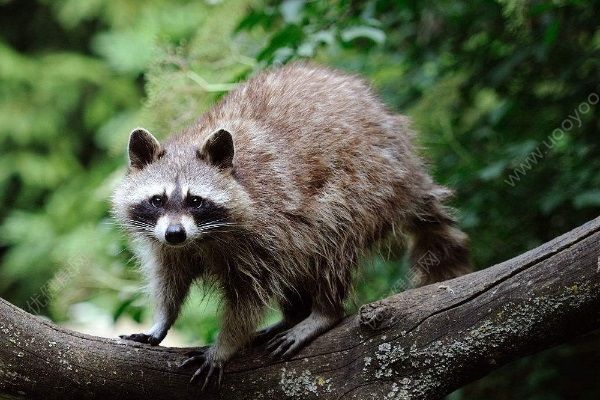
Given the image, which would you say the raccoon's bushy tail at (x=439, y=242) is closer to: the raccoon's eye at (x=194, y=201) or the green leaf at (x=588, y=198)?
the green leaf at (x=588, y=198)

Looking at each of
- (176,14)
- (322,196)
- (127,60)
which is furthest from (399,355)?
(176,14)

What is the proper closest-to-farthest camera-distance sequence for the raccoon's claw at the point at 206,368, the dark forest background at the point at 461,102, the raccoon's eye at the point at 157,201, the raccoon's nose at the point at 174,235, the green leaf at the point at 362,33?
the raccoon's nose at the point at 174,235 → the raccoon's claw at the point at 206,368 → the raccoon's eye at the point at 157,201 → the green leaf at the point at 362,33 → the dark forest background at the point at 461,102

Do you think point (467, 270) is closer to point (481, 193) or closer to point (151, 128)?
point (481, 193)

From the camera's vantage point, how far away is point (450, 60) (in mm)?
6145

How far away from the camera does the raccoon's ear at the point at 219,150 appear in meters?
4.30

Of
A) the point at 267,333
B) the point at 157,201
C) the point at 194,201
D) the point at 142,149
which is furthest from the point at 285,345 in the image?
the point at 142,149

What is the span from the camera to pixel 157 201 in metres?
4.25

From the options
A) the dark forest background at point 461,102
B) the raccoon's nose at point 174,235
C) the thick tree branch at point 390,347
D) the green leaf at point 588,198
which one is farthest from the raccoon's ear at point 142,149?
the green leaf at point 588,198

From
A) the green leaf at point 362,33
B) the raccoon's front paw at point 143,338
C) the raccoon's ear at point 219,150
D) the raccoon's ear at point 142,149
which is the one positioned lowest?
the raccoon's front paw at point 143,338

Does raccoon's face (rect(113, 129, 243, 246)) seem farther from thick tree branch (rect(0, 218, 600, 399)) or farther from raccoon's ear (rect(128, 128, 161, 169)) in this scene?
thick tree branch (rect(0, 218, 600, 399))

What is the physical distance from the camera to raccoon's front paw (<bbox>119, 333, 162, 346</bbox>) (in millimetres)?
4379

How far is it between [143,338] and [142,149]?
1037 mm

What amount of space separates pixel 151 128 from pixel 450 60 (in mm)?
2295

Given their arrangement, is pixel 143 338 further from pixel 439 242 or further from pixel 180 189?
pixel 439 242
